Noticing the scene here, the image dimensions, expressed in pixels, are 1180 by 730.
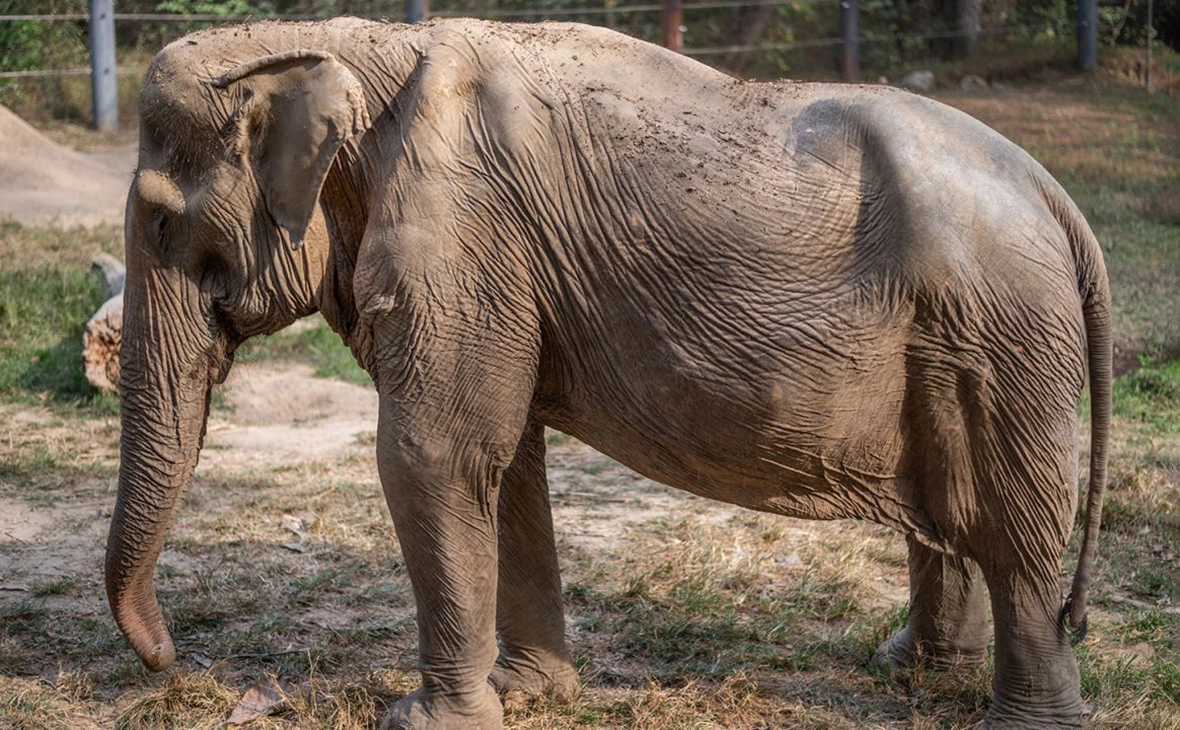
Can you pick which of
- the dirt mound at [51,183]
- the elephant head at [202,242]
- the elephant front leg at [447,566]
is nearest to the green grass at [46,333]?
the dirt mound at [51,183]

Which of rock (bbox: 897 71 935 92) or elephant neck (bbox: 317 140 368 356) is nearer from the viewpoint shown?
elephant neck (bbox: 317 140 368 356)

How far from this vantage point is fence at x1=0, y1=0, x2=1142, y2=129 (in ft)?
56.9

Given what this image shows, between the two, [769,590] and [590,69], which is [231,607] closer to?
[769,590]

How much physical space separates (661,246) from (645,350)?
272mm

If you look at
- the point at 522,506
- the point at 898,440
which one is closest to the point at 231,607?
the point at 522,506

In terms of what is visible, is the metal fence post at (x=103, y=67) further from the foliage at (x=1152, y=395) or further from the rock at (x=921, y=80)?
the foliage at (x=1152, y=395)

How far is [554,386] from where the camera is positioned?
390 cm

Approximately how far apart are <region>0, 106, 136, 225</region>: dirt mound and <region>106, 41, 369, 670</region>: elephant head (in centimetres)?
786

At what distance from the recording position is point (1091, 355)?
12.8 feet

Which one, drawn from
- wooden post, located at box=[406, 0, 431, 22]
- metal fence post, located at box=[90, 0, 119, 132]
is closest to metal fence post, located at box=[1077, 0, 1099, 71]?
wooden post, located at box=[406, 0, 431, 22]

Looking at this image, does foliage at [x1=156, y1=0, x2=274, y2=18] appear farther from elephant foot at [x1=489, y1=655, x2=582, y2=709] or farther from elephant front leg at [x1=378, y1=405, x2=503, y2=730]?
elephant front leg at [x1=378, y1=405, x2=503, y2=730]

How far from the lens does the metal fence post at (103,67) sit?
46.9ft

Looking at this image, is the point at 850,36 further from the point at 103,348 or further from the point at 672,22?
the point at 103,348

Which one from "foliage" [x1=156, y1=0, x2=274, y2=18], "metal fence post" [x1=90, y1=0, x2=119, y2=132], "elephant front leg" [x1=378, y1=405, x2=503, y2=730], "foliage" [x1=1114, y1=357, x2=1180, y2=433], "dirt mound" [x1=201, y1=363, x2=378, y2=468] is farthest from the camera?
"foliage" [x1=156, y1=0, x2=274, y2=18]
